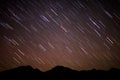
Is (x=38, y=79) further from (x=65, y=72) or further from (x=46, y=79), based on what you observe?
(x=65, y=72)

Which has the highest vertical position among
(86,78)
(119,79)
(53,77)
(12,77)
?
(12,77)

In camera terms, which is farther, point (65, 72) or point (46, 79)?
point (65, 72)

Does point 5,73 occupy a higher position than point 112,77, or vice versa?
point 5,73

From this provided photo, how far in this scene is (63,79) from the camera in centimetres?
2431

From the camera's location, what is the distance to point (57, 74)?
25781mm

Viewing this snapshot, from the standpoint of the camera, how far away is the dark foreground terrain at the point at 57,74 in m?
24.5

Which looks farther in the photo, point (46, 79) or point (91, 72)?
point (91, 72)

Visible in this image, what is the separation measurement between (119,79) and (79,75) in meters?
3.34

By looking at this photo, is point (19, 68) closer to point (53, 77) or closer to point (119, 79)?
point (53, 77)

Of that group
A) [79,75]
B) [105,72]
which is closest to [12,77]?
[79,75]

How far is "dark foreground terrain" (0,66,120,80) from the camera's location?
2452 cm

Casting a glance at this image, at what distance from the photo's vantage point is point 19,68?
88.4 feet

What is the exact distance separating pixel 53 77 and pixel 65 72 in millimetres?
1588

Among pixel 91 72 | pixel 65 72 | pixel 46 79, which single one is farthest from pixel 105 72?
pixel 46 79
